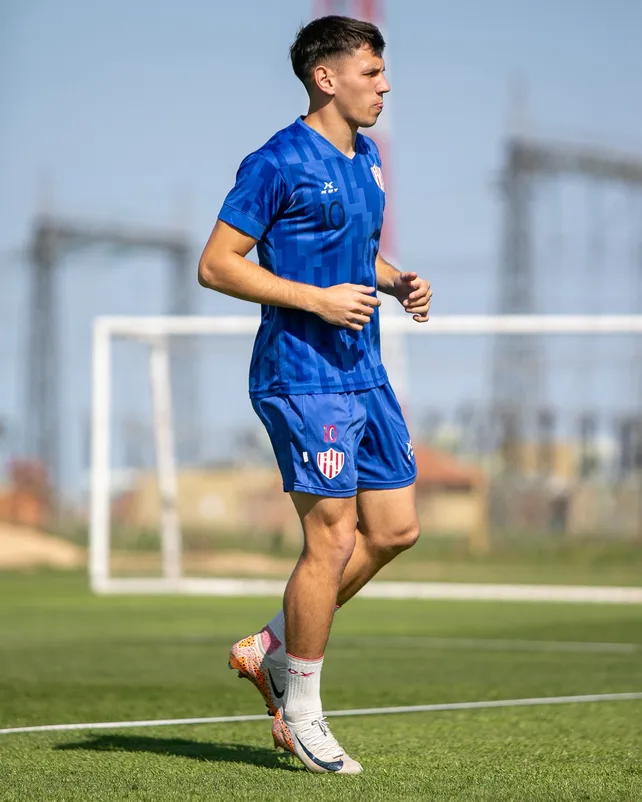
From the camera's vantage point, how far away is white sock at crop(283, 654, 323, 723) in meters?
3.88

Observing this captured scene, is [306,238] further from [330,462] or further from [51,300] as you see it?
[51,300]

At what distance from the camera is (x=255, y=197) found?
392 cm

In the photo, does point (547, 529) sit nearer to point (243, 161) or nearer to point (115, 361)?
point (115, 361)

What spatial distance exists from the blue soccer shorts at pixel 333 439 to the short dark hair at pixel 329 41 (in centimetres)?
91

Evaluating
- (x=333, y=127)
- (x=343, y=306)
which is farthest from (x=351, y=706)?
(x=333, y=127)

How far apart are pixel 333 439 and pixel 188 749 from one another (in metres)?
1.04

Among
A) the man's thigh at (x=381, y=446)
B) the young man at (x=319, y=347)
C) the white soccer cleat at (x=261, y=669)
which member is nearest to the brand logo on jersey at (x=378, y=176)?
the young man at (x=319, y=347)

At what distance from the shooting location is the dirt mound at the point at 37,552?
2027 centimetres

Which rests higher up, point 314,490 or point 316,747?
point 314,490

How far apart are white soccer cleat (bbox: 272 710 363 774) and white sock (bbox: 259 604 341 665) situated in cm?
20

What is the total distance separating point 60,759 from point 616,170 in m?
37.0

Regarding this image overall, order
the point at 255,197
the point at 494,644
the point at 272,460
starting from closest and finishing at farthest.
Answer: the point at 255,197, the point at 494,644, the point at 272,460

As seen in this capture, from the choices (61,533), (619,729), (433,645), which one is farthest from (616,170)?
(619,729)

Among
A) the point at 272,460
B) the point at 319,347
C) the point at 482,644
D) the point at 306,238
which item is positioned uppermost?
the point at 306,238
